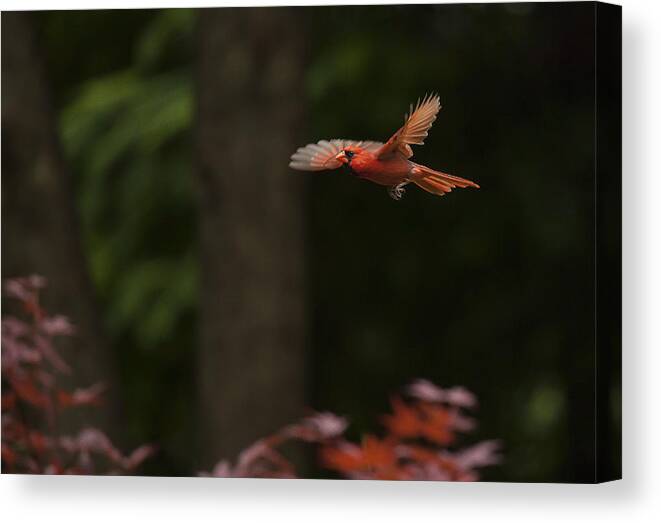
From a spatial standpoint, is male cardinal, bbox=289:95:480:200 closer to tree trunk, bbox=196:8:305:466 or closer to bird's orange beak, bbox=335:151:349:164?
bird's orange beak, bbox=335:151:349:164

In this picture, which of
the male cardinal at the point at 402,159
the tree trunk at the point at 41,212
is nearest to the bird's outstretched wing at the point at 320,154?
the male cardinal at the point at 402,159

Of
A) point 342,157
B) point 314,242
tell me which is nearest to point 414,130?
point 342,157

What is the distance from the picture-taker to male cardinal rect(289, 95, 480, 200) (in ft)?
10.4

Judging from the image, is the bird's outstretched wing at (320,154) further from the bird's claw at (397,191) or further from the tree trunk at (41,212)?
the tree trunk at (41,212)

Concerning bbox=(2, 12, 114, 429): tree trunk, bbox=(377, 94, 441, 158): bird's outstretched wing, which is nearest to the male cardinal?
bbox=(377, 94, 441, 158): bird's outstretched wing

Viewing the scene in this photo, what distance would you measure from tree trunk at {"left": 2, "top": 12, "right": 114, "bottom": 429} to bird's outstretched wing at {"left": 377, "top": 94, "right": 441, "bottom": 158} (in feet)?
2.45

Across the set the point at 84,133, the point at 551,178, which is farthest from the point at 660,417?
the point at 84,133

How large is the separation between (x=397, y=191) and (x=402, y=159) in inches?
2.8

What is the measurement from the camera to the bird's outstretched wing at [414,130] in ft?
10.4

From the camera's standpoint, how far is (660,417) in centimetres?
310

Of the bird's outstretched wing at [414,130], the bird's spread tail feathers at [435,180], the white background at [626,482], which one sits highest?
the bird's outstretched wing at [414,130]

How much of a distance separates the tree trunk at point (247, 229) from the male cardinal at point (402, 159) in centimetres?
16

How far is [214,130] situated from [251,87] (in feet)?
0.42

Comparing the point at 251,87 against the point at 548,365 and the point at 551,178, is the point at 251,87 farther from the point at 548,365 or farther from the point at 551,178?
the point at 548,365
